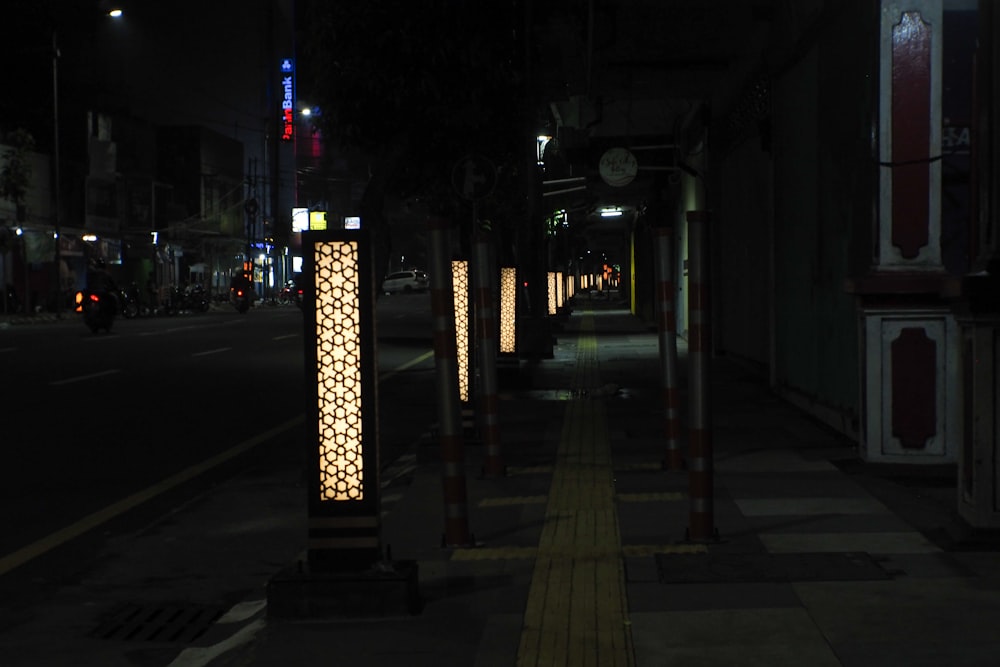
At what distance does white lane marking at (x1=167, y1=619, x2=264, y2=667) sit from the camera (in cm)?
515

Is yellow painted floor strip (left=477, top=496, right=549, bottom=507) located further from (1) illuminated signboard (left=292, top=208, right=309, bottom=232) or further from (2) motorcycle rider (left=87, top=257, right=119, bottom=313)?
(1) illuminated signboard (left=292, top=208, right=309, bottom=232)

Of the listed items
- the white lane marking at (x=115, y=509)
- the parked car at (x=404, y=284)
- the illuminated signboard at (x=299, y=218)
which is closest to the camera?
the white lane marking at (x=115, y=509)

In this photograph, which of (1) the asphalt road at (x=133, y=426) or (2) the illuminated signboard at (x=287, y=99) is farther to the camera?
(2) the illuminated signboard at (x=287, y=99)

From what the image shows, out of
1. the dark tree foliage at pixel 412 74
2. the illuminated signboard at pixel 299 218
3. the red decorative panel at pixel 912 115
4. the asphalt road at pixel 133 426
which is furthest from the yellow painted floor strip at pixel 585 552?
the illuminated signboard at pixel 299 218

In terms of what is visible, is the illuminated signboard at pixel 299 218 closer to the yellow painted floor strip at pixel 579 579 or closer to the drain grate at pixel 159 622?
the yellow painted floor strip at pixel 579 579

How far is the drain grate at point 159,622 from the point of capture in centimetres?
563

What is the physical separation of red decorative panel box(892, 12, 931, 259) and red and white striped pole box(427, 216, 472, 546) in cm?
412

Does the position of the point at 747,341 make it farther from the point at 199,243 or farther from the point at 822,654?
the point at 199,243

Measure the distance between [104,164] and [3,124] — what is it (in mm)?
10410

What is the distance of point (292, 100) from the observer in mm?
84875

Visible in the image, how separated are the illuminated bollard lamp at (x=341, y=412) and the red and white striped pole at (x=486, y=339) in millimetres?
3002

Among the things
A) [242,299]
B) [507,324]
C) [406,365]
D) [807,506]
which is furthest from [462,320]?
[242,299]

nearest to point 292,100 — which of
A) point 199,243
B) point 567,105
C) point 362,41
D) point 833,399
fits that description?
point 199,243

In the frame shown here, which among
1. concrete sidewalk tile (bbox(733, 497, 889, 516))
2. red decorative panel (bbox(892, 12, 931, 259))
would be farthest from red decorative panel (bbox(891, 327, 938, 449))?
concrete sidewalk tile (bbox(733, 497, 889, 516))
